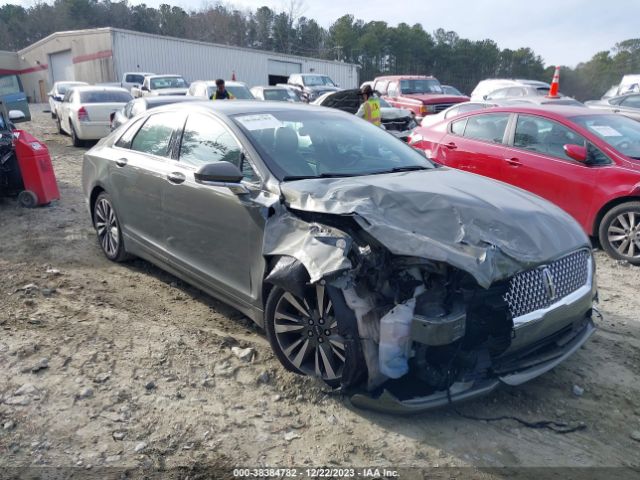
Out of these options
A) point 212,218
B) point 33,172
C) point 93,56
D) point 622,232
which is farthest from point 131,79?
point 622,232

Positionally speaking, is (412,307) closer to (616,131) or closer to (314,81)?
(616,131)

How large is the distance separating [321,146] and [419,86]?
16.0m

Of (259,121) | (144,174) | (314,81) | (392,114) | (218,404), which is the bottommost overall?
(314,81)

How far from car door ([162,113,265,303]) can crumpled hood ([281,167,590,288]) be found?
0.38 m

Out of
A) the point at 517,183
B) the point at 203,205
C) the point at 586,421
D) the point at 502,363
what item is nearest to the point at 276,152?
the point at 203,205

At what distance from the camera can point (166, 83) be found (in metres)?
20.2

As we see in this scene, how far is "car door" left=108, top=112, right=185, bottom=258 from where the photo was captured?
4492 mm

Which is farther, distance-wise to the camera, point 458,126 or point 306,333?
point 458,126

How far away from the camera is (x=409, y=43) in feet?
205

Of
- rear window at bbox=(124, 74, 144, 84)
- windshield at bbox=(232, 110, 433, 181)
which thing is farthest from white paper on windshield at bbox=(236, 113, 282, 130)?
rear window at bbox=(124, 74, 144, 84)

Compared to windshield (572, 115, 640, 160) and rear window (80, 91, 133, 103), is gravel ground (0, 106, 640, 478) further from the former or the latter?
rear window (80, 91, 133, 103)

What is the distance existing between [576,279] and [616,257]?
286cm

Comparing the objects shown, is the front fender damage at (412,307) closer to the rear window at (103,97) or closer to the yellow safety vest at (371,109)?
the yellow safety vest at (371,109)

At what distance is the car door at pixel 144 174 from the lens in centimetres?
449
